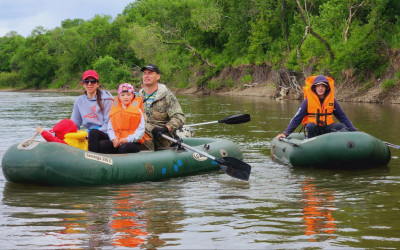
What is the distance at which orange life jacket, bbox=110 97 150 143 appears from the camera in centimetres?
683

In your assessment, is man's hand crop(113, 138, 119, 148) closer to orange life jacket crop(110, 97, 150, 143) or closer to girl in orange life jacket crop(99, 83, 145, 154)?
girl in orange life jacket crop(99, 83, 145, 154)

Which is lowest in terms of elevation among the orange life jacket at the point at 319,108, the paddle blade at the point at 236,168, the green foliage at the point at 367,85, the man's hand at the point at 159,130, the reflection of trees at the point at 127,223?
the reflection of trees at the point at 127,223

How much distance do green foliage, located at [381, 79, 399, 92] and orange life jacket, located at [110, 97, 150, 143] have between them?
16360mm

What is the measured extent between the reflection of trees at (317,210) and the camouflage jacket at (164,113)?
186 cm

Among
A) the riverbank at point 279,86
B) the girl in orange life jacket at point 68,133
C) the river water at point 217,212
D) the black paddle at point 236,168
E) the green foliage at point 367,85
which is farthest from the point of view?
the green foliage at point 367,85

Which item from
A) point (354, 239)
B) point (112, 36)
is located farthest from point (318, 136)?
point (112, 36)

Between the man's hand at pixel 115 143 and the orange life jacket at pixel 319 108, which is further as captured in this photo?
the orange life jacket at pixel 319 108

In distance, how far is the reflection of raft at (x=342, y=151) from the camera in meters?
7.28

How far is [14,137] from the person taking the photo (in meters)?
11.7

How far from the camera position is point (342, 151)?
7281mm

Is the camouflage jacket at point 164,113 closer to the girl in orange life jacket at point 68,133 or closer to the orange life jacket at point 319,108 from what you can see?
the girl in orange life jacket at point 68,133

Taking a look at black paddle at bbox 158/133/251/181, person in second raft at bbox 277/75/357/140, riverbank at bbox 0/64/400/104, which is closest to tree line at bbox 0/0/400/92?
riverbank at bbox 0/64/400/104

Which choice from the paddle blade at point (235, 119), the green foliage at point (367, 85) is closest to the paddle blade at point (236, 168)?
the paddle blade at point (235, 119)

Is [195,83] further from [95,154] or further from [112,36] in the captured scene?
[95,154]
